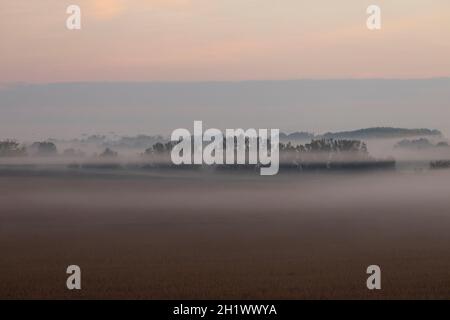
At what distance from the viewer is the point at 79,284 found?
43.0 ft

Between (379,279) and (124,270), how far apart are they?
12.8 ft

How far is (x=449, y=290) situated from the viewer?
13180 mm
